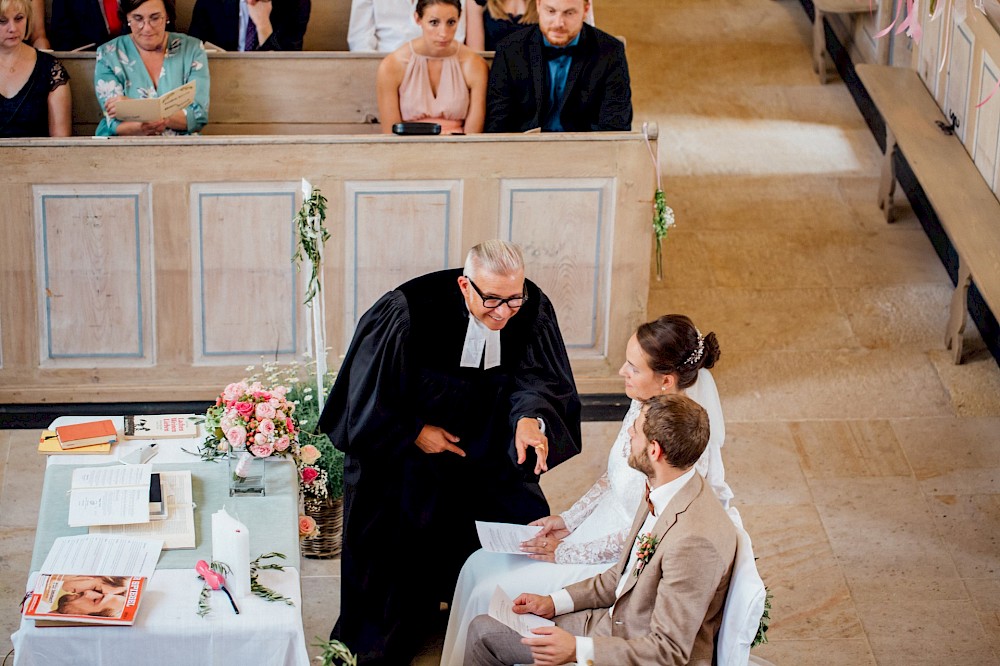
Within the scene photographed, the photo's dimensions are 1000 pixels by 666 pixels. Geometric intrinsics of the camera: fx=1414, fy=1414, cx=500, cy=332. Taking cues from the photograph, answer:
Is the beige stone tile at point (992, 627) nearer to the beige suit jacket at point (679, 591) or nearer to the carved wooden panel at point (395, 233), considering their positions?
the beige suit jacket at point (679, 591)

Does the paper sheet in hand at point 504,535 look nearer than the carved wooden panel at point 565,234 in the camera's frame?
Yes

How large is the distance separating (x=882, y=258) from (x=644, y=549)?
4.31 metres

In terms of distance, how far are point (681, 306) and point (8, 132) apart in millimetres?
3409

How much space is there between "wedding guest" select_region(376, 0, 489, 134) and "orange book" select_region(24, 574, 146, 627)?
3297 mm

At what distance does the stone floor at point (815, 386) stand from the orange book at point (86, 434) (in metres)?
0.99

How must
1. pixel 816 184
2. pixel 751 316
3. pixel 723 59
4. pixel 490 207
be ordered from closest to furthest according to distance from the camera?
pixel 490 207 → pixel 751 316 → pixel 816 184 → pixel 723 59

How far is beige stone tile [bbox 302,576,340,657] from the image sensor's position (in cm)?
514

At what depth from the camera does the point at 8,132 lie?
20.9ft

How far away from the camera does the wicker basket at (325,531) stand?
5414 mm

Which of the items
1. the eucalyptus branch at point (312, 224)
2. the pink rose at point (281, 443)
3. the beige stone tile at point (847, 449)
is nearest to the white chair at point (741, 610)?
the pink rose at point (281, 443)

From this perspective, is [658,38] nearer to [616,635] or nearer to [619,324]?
[619,324]

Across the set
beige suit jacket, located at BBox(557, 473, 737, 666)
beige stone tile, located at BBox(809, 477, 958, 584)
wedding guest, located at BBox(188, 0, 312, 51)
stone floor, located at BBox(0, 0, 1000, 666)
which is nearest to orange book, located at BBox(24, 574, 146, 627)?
beige suit jacket, located at BBox(557, 473, 737, 666)

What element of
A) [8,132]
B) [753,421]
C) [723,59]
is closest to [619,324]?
[753,421]

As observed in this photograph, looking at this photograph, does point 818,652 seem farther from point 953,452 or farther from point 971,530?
point 953,452
